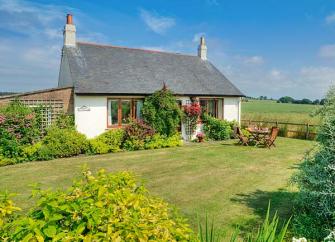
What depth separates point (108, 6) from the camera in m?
18.2

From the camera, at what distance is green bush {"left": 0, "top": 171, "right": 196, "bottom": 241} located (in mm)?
2037

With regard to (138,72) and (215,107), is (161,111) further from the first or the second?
(215,107)

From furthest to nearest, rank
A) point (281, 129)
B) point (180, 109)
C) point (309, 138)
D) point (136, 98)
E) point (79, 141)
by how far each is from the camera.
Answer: point (281, 129) < point (309, 138) < point (180, 109) < point (136, 98) < point (79, 141)

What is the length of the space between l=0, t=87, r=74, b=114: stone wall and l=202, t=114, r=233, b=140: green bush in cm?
885

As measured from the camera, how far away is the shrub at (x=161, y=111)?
16219 millimetres

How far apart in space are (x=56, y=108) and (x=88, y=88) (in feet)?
6.30

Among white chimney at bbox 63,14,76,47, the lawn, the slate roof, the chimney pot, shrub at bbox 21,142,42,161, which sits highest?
the chimney pot

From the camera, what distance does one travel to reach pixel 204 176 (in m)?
9.70

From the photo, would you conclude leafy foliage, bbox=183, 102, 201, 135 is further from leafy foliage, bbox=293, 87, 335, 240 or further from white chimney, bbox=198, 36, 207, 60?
leafy foliage, bbox=293, 87, 335, 240

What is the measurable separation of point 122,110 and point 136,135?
2.02 meters

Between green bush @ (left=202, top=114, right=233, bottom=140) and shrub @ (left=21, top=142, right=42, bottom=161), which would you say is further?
green bush @ (left=202, top=114, right=233, bottom=140)

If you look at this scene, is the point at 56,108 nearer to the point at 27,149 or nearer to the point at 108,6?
the point at 27,149

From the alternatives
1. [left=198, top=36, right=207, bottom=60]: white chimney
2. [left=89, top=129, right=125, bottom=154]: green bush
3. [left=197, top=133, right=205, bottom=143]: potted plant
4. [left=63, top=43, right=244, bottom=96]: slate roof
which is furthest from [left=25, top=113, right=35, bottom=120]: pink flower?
[left=198, top=36, right=207, bottom=60]: white chimney

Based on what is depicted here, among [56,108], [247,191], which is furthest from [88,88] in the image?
[247,191]
